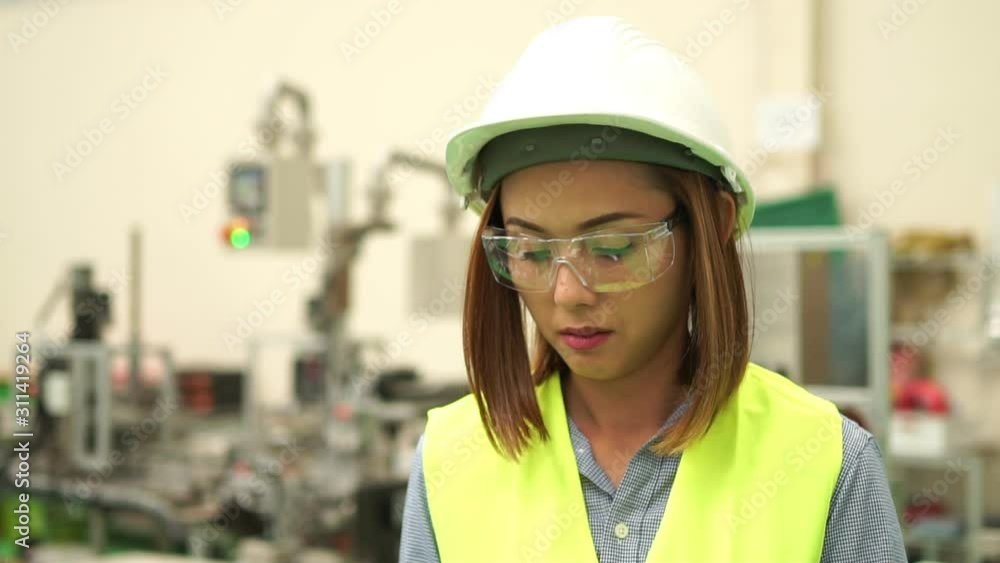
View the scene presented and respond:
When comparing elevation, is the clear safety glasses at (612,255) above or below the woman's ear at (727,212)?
below

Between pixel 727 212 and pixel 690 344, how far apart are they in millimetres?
154

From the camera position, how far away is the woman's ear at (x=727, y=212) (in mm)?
956

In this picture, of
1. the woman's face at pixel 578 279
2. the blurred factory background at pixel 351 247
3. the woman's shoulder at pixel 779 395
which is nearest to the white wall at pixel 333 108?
the blurred factory background at pixel 351 247

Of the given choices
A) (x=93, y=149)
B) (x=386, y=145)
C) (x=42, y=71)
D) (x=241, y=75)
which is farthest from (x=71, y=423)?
(x=42, y=71)

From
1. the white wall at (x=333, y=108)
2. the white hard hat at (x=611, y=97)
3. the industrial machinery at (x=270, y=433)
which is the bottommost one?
the industrial machinery at (x=270, y=433)

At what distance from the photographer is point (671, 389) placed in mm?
1019

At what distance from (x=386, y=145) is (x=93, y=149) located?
1894 millimetres

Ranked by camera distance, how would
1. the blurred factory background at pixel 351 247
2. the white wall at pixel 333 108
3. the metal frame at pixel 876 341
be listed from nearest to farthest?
the metal frame at pixel 876 341 → the blurred factory background at pixel 351 247 → the white wall at pixel 333 108

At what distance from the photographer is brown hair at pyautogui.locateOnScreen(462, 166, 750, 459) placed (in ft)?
3.02

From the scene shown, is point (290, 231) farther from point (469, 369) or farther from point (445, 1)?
point (445, 1)

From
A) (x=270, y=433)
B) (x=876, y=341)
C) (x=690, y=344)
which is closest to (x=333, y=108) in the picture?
(x=270, y=433)

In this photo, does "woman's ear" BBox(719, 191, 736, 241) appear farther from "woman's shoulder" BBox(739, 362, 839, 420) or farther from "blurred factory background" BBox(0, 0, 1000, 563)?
"blurred factory background" BBox(0, 0, 1000, 563)

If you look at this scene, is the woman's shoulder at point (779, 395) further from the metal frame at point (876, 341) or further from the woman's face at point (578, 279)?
the metal frame at point (876, 341)

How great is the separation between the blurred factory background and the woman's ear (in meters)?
0.65
